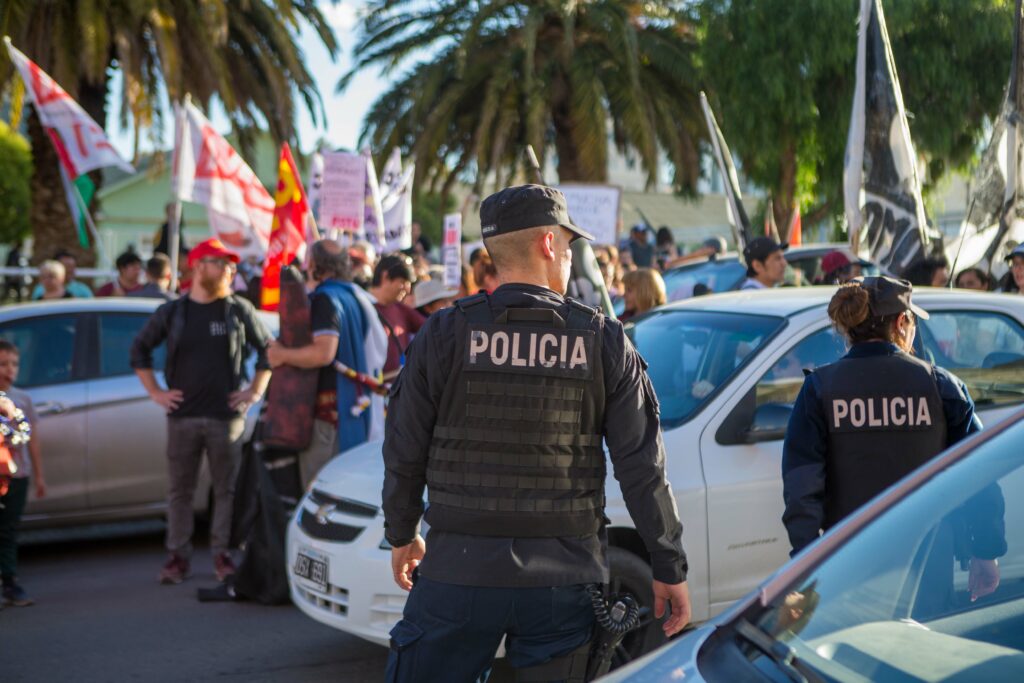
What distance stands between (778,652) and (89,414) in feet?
19.9

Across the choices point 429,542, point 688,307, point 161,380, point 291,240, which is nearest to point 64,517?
point 161,380

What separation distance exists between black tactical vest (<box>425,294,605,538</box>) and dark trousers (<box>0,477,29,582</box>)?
4.19 meters

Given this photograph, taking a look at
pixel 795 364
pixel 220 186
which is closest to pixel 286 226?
pixel 220 186

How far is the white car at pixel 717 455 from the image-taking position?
196 inches

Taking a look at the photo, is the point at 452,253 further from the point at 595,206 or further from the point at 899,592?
the point at 899,592

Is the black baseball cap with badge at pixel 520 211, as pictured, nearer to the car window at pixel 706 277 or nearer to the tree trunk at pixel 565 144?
the car window at pixel 706 277

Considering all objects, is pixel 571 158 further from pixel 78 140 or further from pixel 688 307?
pixel 688 307

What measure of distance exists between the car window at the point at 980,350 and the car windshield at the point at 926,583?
3026 millimetres

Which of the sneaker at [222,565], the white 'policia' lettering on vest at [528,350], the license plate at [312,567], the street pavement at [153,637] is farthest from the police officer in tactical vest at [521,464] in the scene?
the sneaker at [222,565]

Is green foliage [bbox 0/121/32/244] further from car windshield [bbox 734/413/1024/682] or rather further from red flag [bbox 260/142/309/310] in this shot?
car windshield [bbox 734/413/1024/682]

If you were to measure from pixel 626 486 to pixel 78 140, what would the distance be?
8875 mm

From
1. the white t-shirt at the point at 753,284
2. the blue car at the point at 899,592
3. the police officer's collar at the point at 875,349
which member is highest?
the white t-shirt at the point at 753,284

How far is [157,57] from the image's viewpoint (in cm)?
1683

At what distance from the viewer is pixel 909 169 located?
8.59 metres
